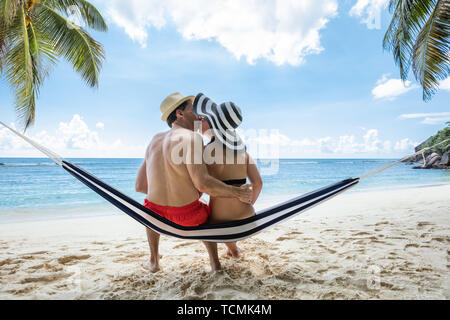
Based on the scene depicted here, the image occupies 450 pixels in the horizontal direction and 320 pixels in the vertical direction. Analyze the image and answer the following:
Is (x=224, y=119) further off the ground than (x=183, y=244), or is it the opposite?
(x=224, y=119)

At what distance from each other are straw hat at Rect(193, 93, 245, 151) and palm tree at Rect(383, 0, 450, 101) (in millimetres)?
3347

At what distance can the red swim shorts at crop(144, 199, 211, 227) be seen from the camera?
1400 millimetres

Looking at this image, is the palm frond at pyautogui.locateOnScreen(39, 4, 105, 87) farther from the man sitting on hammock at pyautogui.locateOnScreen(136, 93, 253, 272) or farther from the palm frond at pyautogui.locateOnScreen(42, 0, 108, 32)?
the man sitting on hammock at pyautogui.locateOnScreen(136, 93, 253, 272)

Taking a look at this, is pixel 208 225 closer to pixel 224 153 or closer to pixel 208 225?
pixel 208 225

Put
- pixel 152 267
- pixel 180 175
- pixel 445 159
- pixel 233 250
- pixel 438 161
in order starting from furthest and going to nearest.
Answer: pixel 438 161 → pixel 445 159 → pixel 233 250 → pixel 152 267 → pixel 180 175

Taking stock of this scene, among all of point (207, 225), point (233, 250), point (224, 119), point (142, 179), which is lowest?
point (233, 250)

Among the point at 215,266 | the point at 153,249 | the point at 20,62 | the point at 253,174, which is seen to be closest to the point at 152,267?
the point at 153,249

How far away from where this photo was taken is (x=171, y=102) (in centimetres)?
150

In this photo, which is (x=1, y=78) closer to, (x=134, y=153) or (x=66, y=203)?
(x=66, y=203)

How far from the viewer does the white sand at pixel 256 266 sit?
1341 millimetres

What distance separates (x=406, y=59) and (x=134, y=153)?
2705 cm

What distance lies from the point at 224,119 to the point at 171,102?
14.8 inches

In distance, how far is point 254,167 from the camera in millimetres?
1473

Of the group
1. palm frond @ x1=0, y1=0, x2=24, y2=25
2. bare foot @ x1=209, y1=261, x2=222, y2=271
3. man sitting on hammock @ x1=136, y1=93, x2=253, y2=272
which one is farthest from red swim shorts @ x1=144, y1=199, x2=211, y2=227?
palm frond @ x1=0, y1=0, x2=24, y2=25
